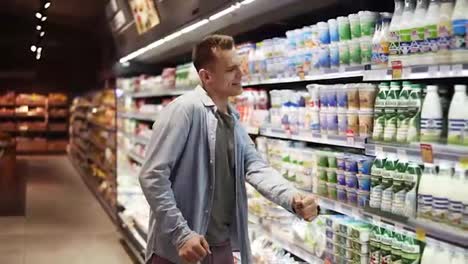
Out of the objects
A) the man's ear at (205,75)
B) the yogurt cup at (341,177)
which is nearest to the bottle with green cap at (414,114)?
the yogurt cup at (341,177)

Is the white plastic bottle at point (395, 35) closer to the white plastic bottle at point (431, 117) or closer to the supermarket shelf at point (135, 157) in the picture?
the white plastic bottle at point (431, 117)

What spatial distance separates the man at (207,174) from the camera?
2436 mm

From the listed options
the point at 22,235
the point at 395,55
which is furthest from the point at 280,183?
the point at 22,235

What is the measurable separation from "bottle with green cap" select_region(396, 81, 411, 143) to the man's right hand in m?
0.88

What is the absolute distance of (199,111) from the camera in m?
2.59

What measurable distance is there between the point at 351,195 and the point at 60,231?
5783 millimetres

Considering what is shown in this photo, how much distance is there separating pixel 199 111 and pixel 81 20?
491 inches

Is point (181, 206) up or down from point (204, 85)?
down

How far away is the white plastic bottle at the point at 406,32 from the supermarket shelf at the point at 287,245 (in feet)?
4.11

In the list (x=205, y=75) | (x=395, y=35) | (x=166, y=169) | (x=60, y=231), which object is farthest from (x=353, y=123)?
(x=60, y=231)

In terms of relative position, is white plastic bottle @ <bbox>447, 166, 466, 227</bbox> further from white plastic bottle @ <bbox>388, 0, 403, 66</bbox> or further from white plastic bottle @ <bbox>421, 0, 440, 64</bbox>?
white plastic bottle @ <bbox>388, 0, 403, 66</bbox>

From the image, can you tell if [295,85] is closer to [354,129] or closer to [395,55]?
[354,129]

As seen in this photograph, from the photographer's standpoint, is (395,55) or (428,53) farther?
(395,55)

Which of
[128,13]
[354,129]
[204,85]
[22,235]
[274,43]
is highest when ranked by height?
[128,13]
